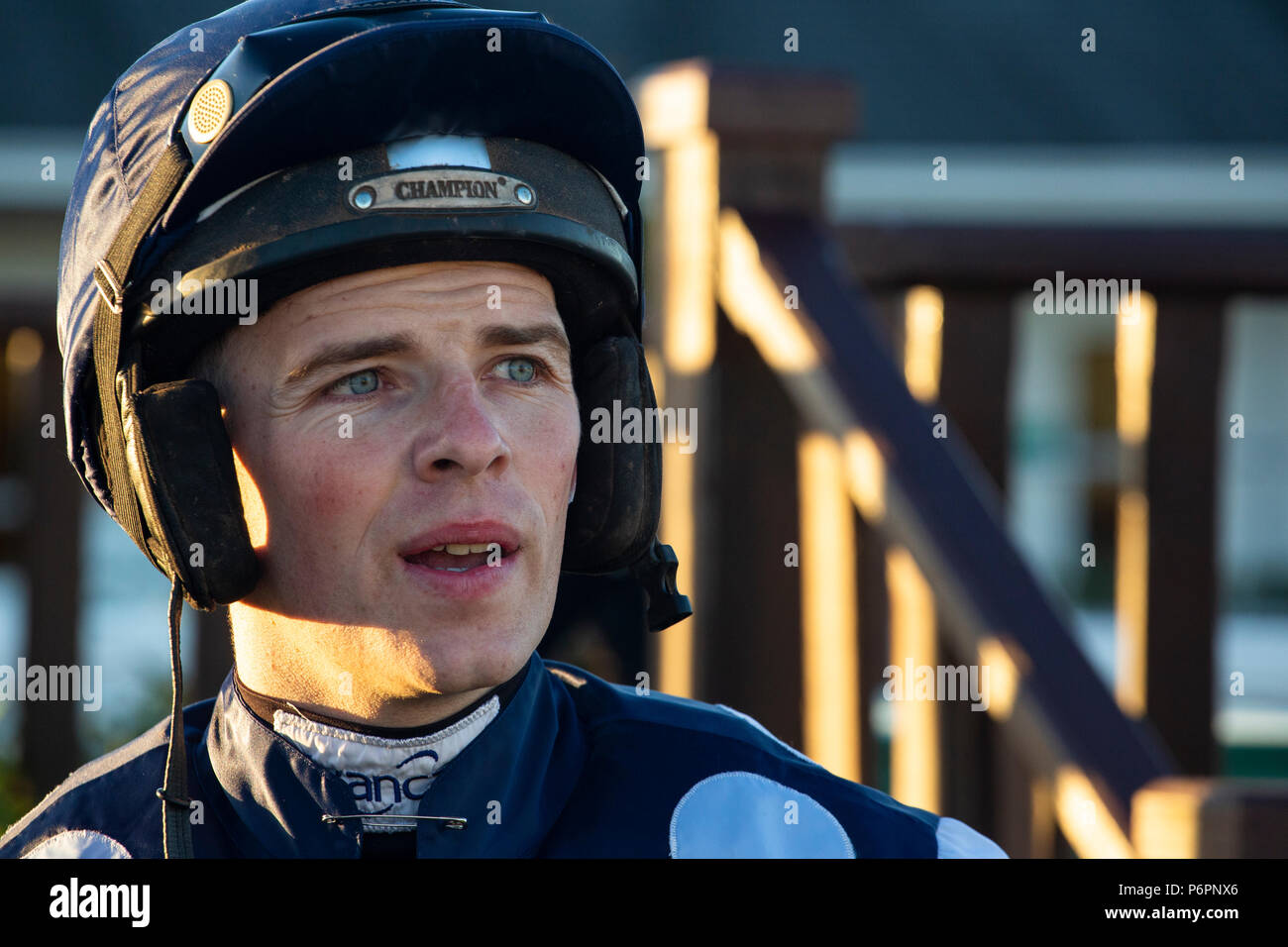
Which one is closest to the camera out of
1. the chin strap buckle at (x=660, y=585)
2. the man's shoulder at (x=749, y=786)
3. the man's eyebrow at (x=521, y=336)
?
the man's eyebrow at (x=521, y=336)

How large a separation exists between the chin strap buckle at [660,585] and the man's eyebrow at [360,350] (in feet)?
1.54

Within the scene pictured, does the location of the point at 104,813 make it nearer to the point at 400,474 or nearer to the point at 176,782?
the point at 176,782

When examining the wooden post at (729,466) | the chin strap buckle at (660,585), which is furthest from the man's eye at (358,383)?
the wooden post at (729,466)

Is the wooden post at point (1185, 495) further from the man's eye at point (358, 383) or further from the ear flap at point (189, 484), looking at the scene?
the ear flap at point (189, 484)

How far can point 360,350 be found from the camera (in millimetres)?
1628

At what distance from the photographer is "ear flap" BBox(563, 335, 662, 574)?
188cm

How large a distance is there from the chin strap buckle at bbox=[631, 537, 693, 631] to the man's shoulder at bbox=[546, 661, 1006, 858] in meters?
0.11

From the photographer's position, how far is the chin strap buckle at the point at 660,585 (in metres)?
1.94

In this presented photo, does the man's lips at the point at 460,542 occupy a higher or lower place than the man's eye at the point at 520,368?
lower

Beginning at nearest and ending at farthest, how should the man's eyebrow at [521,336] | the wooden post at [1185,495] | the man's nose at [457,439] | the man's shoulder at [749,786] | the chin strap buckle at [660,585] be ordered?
the man's nose at [457,439] → the man's eyebrow at [521,336] → the man's shoulder at [749,786] → the chin strap buckle at [660,585] → the wooden post at [1185,495]

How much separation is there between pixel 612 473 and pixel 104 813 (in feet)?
2.31

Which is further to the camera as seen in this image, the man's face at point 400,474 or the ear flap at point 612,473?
the ear flap at point 612,473

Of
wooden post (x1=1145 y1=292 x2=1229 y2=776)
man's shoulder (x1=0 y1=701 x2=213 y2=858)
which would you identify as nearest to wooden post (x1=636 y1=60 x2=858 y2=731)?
wooden post (x1=1145 y1=292 x2=1229 y2=776)

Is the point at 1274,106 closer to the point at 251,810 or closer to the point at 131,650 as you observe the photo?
the point at 131,650
